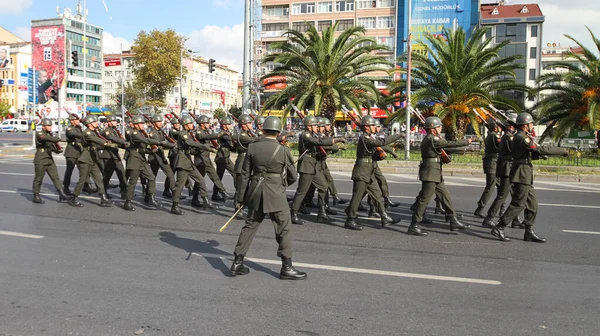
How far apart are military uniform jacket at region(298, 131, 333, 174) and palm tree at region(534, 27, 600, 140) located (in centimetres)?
1459

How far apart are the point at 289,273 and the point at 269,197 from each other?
834mm

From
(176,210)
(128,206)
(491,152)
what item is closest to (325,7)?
(491,152)

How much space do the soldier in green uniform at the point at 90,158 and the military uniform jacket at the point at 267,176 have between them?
5361 millimetres

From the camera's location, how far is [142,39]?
132 ft

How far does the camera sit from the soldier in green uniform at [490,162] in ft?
31.3

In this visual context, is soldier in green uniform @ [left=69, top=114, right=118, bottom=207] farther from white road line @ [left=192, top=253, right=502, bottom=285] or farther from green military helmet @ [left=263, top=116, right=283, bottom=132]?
green military helmet @ [left=263, top=116, right=283, bottom=132]

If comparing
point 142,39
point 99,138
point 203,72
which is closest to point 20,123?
point 142,39

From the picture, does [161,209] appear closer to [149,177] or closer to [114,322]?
[149,177]

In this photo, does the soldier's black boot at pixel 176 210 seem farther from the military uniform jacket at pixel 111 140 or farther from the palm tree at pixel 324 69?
the palm tree at pixel 324 69

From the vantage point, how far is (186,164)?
9500 millimetres

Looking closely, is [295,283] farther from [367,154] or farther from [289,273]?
[367,154]

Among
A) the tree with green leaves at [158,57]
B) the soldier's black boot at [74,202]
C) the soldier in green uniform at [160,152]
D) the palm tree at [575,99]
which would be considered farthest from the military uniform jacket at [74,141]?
the tree with green leaves at [158,57]

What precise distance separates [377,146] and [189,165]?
351 cm

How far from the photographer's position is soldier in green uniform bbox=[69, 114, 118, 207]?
1004 cm
